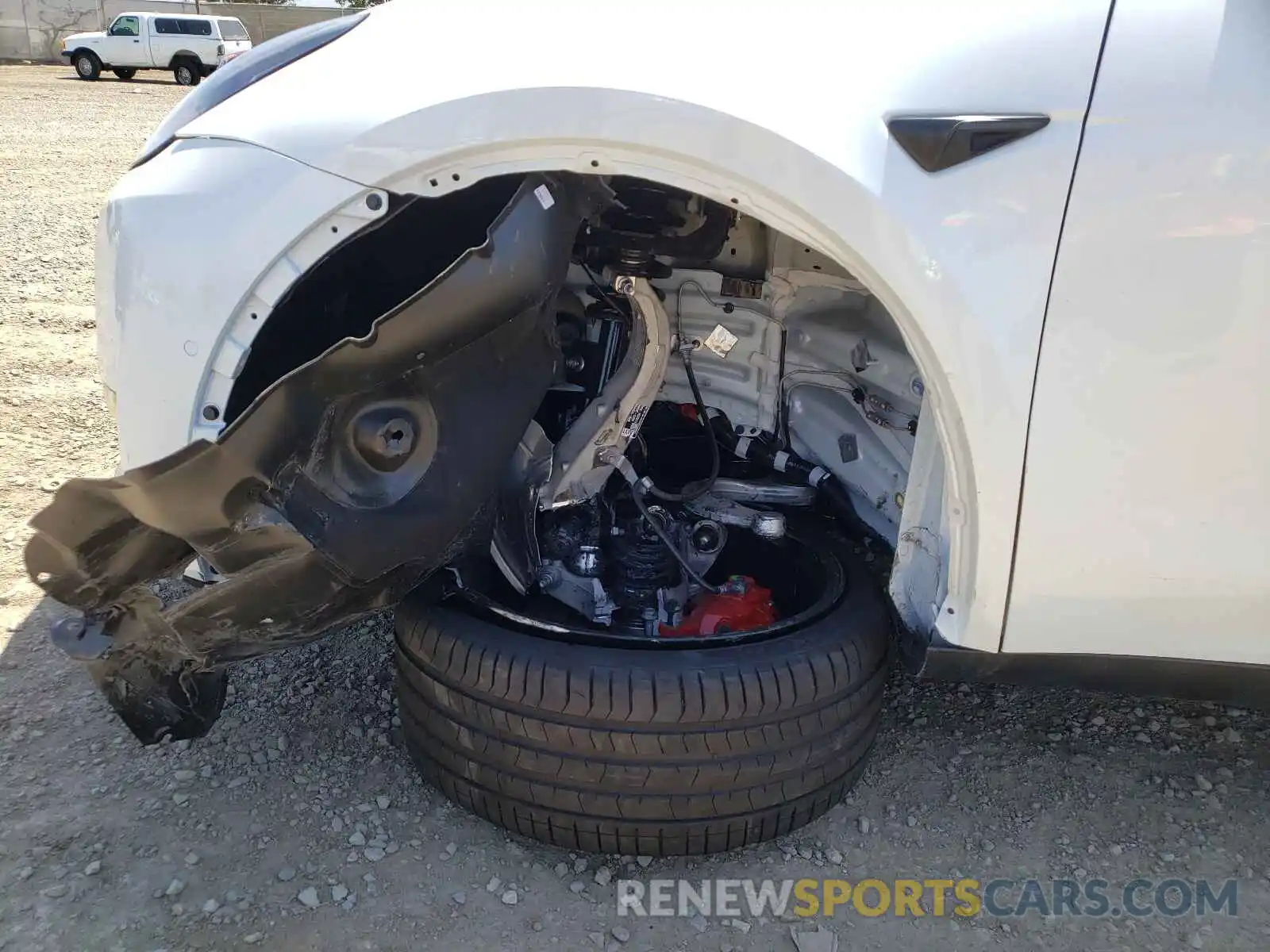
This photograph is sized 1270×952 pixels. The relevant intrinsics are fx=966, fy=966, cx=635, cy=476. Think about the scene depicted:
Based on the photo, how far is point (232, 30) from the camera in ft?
80.9

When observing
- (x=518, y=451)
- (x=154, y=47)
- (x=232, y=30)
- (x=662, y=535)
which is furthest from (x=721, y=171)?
(x=232, y=30)

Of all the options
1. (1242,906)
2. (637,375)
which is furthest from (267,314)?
(1242,906)

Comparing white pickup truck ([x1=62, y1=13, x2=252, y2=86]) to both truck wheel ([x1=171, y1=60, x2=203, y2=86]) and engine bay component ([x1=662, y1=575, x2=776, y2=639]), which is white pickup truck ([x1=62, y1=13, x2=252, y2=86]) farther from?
engine bay component ([x1=662, y1=575, x2=776, y2=639])

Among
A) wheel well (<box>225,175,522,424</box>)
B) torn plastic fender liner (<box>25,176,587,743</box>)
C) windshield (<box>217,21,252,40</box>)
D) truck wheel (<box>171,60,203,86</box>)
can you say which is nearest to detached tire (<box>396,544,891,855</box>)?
torn plastic fender liner (<box>25,176,587,743</box>)

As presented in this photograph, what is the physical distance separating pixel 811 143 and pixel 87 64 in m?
27.2

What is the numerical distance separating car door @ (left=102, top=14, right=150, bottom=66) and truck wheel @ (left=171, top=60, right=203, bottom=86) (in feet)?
2.28

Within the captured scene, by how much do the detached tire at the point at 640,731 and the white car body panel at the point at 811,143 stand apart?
47 cm

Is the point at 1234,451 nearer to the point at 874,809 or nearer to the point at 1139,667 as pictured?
the point at 1139,667

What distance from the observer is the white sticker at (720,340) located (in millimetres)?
→ 2434

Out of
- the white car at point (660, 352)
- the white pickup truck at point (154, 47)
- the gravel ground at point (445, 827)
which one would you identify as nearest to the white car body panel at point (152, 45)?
the white pickup truck at point (154, 47)

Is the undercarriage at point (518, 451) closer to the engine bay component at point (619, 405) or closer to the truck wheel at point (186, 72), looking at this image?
the engine bay component at point (619, 405)

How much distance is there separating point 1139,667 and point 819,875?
75cm

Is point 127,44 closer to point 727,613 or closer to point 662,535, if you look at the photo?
point 662,535

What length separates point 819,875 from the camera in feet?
6.56
